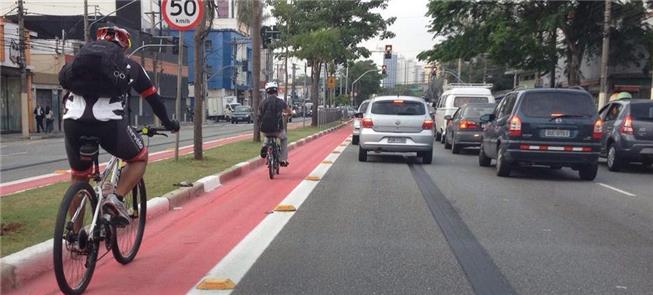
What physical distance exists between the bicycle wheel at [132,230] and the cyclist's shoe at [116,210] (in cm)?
32

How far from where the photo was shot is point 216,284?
4969mm

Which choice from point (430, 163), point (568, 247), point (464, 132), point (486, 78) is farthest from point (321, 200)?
point (486, 78)

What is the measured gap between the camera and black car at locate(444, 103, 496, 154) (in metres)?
18.4

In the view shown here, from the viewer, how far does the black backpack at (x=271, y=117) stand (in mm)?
11937

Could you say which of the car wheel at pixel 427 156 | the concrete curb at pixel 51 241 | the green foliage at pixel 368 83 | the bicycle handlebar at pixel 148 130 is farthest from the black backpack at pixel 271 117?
the green foliage at pixel 368 83

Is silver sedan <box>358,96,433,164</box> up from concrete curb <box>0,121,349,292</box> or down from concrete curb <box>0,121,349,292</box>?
up

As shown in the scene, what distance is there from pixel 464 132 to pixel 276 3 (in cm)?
1945

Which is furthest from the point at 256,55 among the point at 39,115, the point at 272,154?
the point at 39,115

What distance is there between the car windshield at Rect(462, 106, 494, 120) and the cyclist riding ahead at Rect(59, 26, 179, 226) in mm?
14594

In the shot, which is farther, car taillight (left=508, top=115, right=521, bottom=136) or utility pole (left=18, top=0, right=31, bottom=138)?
utility pole (left=18, top=0, right=31, bottom=138)

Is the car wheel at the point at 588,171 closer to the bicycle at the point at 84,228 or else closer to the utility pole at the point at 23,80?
the bicycle at the point at 84,228

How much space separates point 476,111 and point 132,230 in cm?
1449

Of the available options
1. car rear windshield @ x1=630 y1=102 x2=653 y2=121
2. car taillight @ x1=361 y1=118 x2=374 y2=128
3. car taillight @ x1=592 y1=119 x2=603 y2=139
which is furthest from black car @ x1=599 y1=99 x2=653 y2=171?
car taillight @ x1=361 y1=118 x2=374 y2=128

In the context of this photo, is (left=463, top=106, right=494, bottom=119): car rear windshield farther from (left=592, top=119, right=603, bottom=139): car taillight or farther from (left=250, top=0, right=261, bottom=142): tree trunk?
(left=250, top=0, right=261, bottom=142): tree trunk
